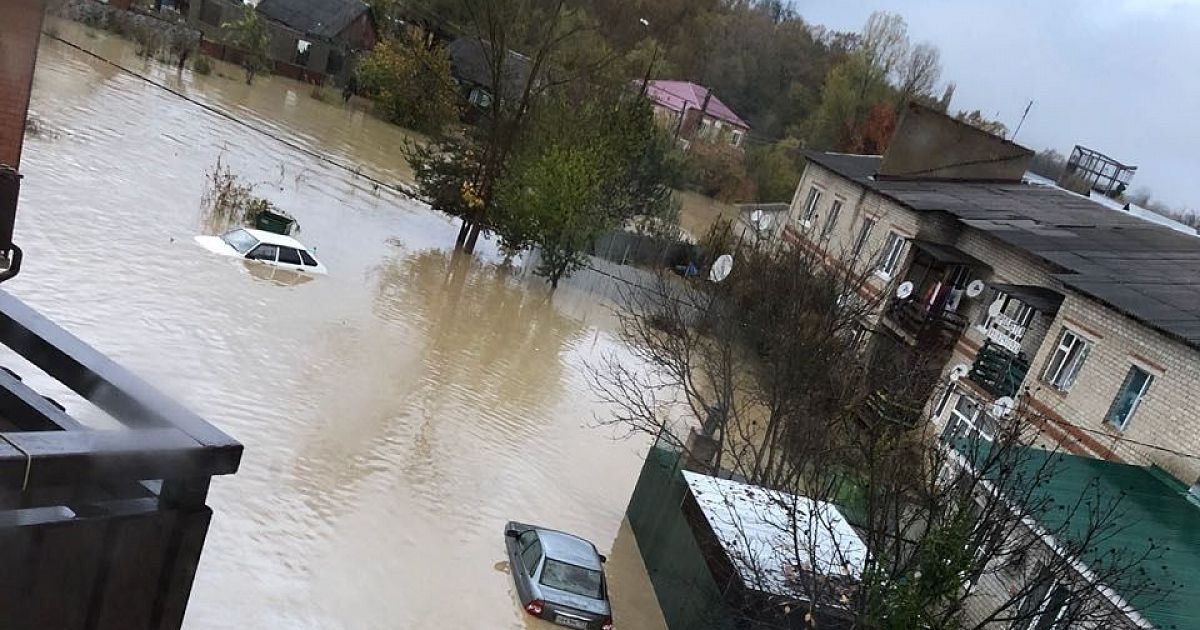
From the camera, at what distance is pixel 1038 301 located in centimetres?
1789

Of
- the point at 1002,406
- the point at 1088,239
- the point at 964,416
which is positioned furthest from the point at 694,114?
the point at 1002,406

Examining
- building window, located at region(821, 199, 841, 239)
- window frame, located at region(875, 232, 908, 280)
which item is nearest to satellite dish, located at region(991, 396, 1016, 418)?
window frame, located at region(875, 232, 908, 280)

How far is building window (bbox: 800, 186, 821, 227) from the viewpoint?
29531mm

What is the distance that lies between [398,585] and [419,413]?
5.33 meters

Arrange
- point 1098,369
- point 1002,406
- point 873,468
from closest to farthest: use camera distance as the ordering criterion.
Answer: point 873,468 → point 1098,369 → point 1002,406

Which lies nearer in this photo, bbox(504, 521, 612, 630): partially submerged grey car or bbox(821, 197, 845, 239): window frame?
bbox(504, 521, 612, 630): partially submerged grey car

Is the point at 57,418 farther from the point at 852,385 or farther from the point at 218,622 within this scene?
the point at 852,385

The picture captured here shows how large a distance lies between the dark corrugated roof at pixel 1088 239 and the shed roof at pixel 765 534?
20.7 feet

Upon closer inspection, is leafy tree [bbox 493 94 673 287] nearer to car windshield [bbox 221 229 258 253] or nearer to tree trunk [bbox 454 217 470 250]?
tree trunk [bbox 454 217 470 250]

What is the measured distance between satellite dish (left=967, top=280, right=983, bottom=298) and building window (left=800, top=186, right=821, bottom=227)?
8947 millimetres

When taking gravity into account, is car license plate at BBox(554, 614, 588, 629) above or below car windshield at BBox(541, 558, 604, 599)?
below

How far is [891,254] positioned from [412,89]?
28.7m

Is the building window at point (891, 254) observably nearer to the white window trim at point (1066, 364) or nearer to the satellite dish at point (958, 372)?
the satellite dish at point (958, 372)

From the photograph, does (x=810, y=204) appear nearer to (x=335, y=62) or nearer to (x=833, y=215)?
(x=833, y=215)
